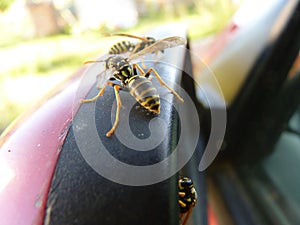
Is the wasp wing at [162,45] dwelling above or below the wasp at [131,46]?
above

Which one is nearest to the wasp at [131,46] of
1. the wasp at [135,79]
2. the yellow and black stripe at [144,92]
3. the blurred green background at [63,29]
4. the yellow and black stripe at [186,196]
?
the wasp at [135,79]

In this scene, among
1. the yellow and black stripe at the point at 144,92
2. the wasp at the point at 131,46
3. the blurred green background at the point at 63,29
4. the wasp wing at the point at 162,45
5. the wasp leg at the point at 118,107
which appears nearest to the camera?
the wasp leg at the point at 118,107

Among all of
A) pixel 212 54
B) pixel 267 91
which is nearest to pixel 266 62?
pixel 267 91

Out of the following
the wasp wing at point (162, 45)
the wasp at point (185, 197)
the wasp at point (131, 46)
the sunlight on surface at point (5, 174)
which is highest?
the sunlight on surface at point (5, 174)

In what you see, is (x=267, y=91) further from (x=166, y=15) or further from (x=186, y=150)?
(x=166, y=15)

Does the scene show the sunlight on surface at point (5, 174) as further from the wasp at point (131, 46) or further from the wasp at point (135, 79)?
the wasp at point (131, 46)

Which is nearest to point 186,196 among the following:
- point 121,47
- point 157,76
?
point 157,76

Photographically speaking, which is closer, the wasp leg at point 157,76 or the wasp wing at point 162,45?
the wasp leg at point 157,76
